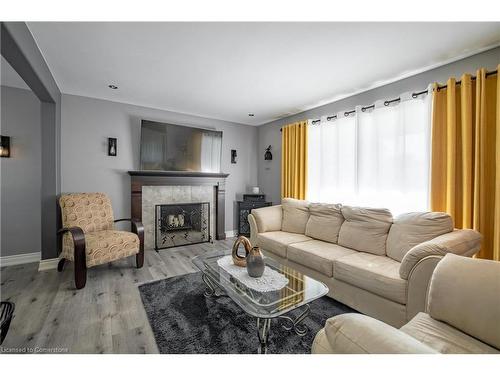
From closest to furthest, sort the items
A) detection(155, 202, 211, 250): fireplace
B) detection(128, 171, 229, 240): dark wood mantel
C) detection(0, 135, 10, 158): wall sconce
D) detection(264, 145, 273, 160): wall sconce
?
detection(0, 135, 10, 158): wall sconce, detection(128, 171, 229, 240): dark wood mantel, detection(155, 202, 211, 250): fireplace, detection(264, 145, 273, 160): wall sconce

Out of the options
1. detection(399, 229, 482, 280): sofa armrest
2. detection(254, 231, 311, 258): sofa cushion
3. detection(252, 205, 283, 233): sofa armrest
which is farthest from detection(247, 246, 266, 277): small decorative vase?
detection(252, 205, 283, 233): sofa armrest

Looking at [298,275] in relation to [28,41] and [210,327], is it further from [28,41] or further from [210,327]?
[28,41]

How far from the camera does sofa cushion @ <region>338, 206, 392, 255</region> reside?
248 centimetres

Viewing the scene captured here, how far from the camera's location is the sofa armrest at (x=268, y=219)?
3.45 metres

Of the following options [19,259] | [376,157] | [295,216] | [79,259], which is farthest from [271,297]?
[19,259]

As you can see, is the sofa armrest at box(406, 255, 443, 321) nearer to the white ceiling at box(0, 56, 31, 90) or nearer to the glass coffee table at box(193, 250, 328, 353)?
the glass coffee table at box(193, 250, 328, 353)

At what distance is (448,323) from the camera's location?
123 centimetres

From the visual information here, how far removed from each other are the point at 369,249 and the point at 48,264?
402 cm

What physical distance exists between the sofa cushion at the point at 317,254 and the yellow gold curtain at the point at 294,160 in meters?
1.32

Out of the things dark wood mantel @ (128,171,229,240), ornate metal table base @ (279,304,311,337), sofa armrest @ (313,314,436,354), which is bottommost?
ornate metal table base @ (279,304,311,337)

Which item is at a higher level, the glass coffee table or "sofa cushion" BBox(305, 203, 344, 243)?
"sofa cushion" BBox(305, 203, 344, 243)

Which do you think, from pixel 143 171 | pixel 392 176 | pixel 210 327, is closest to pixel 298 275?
pixel 210 327

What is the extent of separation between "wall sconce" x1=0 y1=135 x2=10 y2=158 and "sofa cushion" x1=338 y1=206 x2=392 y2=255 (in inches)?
178
